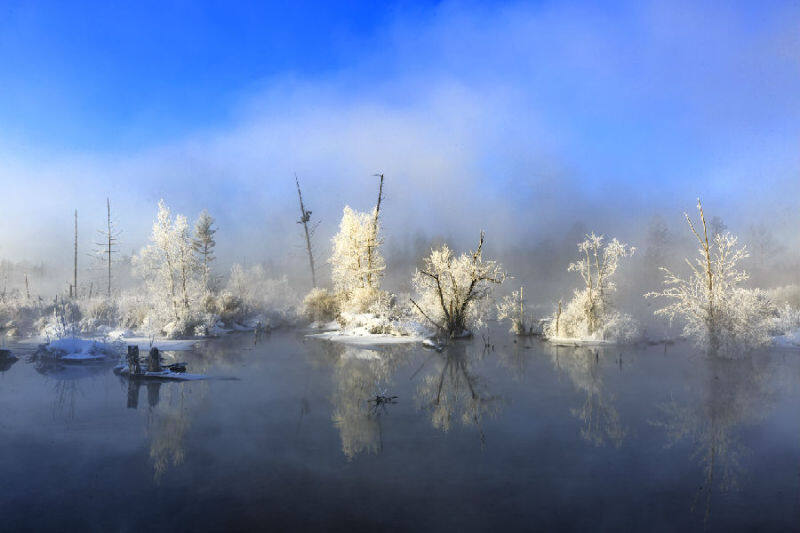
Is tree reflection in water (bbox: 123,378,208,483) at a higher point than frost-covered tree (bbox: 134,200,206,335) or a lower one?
lower

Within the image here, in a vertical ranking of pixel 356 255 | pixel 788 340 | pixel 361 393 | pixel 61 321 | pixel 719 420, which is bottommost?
pixel 719 420

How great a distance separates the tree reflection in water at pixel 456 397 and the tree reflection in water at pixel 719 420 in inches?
152

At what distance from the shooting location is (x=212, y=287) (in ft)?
149

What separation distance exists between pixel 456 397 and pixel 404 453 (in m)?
5.13

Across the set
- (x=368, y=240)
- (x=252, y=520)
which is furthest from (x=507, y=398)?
(x=368, y=240)

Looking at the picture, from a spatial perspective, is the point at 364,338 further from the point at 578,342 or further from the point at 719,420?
the point at 719,420

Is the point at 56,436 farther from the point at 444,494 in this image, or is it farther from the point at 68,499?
the point at 444,494

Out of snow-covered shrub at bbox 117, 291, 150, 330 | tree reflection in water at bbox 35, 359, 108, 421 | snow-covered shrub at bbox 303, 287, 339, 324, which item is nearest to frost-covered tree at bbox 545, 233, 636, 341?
snow-covered shrub at bbox 303, 287, 339, 324

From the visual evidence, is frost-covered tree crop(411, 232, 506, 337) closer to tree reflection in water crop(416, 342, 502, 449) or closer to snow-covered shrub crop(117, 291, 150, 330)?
tree reflection in water crop(416, 342, 502, 449)

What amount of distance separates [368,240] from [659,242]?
1946 inches

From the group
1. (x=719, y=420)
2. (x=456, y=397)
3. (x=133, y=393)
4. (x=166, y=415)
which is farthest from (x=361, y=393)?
(x=719, y=420)

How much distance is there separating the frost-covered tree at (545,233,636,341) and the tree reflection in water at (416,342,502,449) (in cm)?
1146

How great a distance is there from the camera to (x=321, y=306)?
39.8 metres

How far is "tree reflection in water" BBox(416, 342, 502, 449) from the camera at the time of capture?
11.5 m
